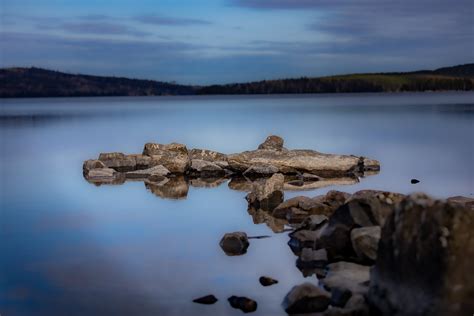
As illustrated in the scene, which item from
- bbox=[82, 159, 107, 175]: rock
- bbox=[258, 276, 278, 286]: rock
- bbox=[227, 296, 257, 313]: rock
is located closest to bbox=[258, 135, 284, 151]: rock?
bbox=[82, 159, 107, 175]: rock

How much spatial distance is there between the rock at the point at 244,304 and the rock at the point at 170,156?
49.0 ft

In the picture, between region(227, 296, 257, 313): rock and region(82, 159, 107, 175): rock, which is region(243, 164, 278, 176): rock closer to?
region(82, 159, 107, 175): rock

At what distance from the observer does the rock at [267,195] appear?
1745cm

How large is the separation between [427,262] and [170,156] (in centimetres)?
1754

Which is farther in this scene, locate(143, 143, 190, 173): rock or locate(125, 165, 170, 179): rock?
locate(143, 143, 190, 173): rock

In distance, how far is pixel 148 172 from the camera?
24.4 metres

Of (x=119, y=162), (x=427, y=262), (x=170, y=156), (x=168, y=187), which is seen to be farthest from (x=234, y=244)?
(x=119, y=162)

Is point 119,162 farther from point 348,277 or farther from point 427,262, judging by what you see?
point 427,262

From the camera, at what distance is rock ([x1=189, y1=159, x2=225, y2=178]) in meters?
24.5

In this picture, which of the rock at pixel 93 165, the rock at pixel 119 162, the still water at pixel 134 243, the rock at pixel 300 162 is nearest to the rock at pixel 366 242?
the still water at pixel 134 243

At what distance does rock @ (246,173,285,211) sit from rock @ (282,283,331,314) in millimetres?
7803

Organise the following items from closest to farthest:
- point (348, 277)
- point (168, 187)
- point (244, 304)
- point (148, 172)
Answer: point (244, 304), point (348, 277), point (168, 187), point (148, 172)

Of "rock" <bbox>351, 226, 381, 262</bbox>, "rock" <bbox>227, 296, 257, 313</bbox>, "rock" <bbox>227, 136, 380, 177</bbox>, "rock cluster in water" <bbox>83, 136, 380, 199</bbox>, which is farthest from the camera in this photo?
"rock" <bbox>227, 136, 380, 177</bbox>

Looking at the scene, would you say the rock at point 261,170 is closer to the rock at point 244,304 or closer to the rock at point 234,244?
the rock at point 234,244
